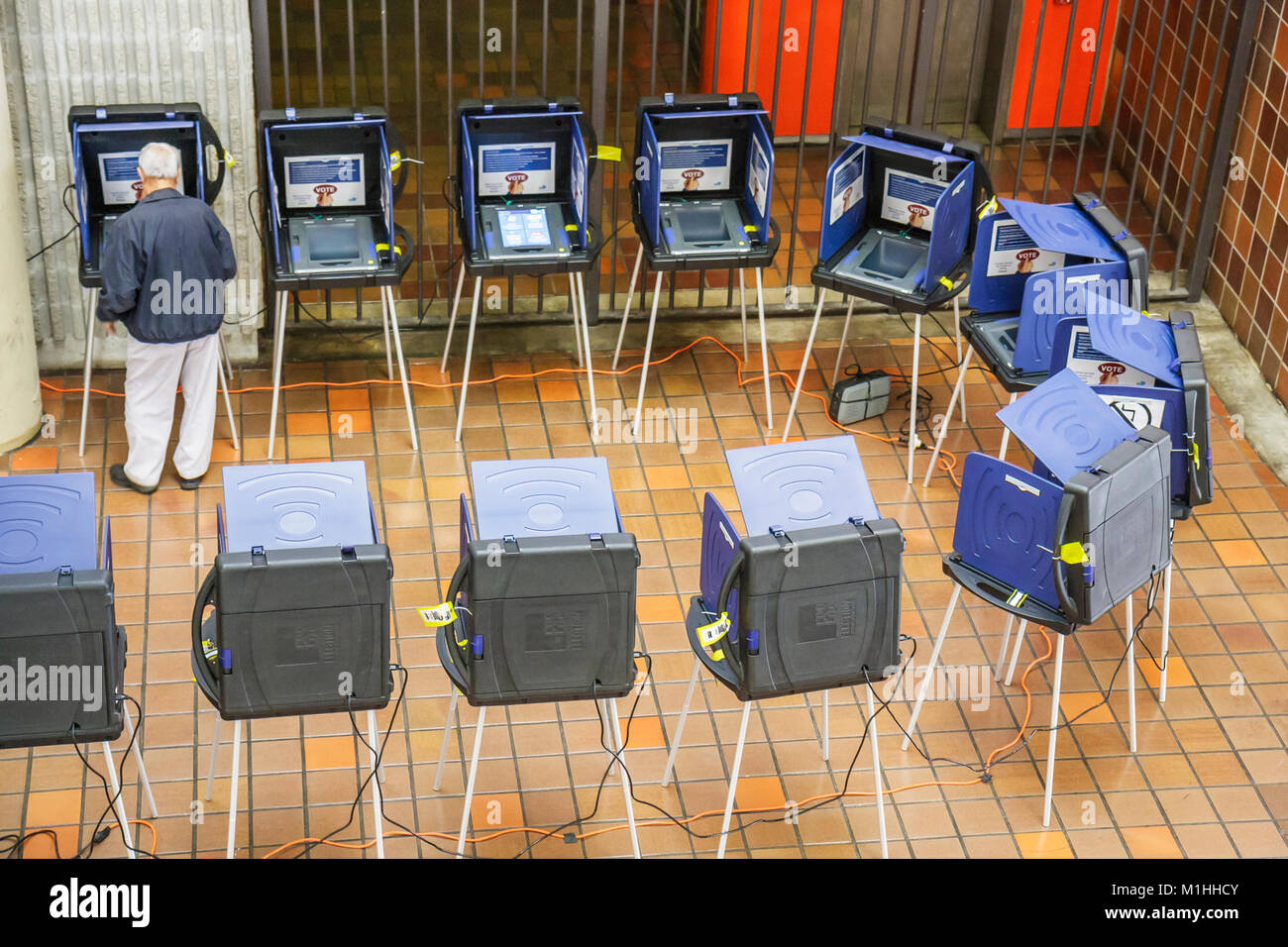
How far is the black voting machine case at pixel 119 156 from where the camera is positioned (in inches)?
270

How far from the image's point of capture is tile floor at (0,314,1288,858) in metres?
5.60

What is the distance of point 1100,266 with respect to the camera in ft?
21.6

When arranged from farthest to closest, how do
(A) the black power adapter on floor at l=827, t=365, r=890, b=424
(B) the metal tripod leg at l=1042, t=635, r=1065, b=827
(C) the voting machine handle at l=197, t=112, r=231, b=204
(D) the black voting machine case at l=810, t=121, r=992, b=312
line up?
(A) the black power adapter on floor at l=827, t=365, r=890, b=424 → (D) the black voting machine case at l=810, t=121, r=992, b=312 → (C) the voting machine handle at l=197, t=112, r=231, b=204 → (B) the metal tripod leg at l=1042, t=635, r=1065, b=827

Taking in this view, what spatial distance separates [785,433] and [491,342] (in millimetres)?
1579

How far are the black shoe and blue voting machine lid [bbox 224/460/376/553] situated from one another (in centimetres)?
222

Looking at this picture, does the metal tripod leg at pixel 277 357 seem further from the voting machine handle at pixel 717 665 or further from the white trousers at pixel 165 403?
the voting machine handle at pixel 717 665

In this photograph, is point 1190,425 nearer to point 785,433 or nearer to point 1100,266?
point 1100,266

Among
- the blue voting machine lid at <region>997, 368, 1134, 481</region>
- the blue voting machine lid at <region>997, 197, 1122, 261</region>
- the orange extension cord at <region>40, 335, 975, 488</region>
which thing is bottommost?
the orange extension cord at <region>40, 335, 975, 488</region>

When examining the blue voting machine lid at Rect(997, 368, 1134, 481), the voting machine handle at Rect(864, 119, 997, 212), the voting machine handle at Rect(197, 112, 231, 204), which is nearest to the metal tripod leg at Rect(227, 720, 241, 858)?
the blue voting machine lid at Rect(997, 368, 1134, 481)

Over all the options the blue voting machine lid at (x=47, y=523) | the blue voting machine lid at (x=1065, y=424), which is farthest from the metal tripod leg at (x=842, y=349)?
the blue voting machine lid at (x=47, y=523)

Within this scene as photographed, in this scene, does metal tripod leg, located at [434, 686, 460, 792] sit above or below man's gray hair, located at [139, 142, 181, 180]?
below

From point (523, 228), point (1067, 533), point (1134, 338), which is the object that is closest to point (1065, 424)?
point (1067, 533)

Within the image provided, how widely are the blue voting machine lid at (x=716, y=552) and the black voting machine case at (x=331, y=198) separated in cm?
237

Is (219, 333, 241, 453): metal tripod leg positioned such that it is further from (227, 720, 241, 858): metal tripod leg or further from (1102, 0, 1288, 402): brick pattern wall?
(1102, 0, 1288, 402): brick pattern wall
